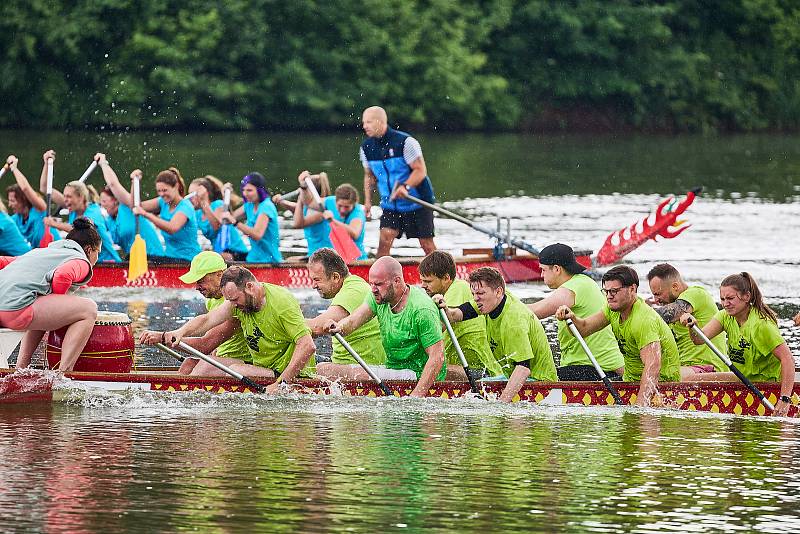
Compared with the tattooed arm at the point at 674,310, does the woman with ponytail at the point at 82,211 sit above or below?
above

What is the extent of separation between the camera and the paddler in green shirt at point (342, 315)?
10812 mm

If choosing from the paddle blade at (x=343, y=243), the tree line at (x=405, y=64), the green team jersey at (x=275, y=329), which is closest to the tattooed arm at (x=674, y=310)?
the green team jersey at (x=275, y=329)

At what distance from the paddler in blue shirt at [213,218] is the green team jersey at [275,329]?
624 cm

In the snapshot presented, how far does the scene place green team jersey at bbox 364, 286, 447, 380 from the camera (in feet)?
34.4

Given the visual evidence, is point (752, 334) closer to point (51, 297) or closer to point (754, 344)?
point (754, 344)

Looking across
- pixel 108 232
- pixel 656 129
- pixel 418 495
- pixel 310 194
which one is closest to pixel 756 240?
pixel 310 194

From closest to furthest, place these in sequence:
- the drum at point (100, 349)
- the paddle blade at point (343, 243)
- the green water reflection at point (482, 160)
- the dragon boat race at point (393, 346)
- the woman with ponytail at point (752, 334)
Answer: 1. the dragon boat race at point (393, 346)
2. the woman with ponytail at point (752, 334)
3. the drum at point (100, 349)
4. the paddle blade at point (343, 243)
5. the green water reflection at point (482, 160)

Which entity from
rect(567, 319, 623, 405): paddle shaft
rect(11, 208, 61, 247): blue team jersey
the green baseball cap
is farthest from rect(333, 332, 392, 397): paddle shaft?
rect(11, 208, 61, 247): blue team jersey

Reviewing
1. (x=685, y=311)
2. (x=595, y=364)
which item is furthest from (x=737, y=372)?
(x=595, y=364)

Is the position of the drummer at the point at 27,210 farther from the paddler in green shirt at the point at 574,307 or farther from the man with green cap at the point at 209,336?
the paddler in green shirt at the point at 574,307

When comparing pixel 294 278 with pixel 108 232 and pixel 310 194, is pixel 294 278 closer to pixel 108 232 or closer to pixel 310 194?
pixel 310 194

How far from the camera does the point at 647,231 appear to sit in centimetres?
1823

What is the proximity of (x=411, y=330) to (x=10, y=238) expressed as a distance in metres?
6.55

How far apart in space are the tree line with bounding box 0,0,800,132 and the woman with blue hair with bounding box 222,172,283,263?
25.8m
